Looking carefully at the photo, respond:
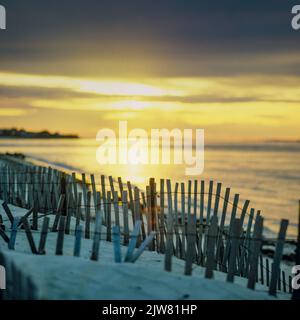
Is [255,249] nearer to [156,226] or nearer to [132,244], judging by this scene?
[132,244]

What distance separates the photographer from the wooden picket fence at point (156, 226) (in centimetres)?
658

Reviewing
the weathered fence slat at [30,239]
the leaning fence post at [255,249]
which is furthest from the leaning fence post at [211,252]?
the weathered fence slat at [30,239]

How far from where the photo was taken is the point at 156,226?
946 cm

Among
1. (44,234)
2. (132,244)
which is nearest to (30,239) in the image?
(44,234)

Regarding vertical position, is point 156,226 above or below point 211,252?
below

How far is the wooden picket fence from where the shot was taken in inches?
259

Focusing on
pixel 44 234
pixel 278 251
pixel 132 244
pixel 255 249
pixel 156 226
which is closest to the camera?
pixel 278 251

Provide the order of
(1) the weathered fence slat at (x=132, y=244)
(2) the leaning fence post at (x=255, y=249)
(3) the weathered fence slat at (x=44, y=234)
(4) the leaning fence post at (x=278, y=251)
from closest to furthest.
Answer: (4) the leaning fence post at (x=278, y=251) → (2) the leaning fence post at (x=255, y=249) → (1) the weathered fence slat at (x=132, y=244) → (3) the weathered fence slat at (x=44, y=234)

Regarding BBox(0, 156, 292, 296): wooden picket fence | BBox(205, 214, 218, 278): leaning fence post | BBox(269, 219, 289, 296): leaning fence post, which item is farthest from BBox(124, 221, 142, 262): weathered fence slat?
BBox(269, 219, 289, 296): leaning fence post

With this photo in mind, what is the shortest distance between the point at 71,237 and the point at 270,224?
67.2ft

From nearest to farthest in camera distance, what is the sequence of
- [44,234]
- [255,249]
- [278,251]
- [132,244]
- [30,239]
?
[278,251] → [255,249] → [132,244] → [44,234] → [30,239]

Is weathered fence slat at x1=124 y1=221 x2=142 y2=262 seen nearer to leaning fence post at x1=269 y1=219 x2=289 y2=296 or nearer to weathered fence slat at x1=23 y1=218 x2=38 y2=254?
weathered fence slat at x1=23 y1=218 x2=38 y2=254

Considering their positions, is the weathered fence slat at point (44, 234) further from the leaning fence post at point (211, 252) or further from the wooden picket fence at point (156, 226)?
the leaning fence post at point (211, 252)
